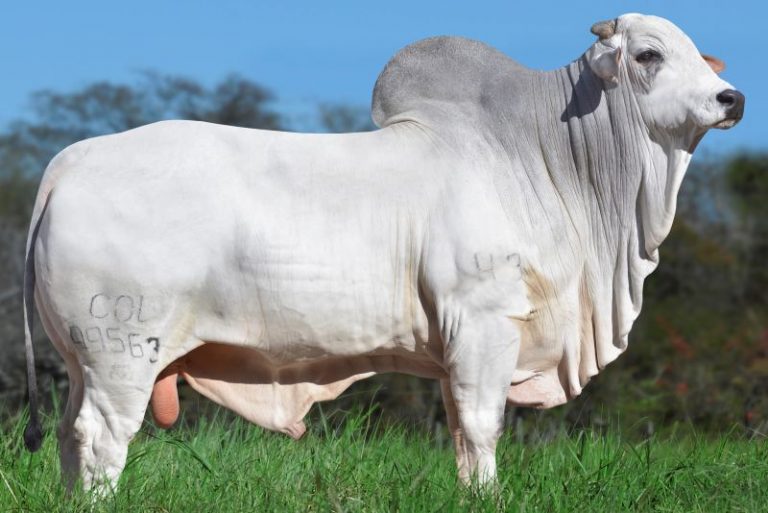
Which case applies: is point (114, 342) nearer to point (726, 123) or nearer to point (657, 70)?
point (657, 70)

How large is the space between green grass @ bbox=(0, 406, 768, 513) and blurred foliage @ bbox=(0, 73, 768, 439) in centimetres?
427

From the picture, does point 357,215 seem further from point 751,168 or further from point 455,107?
point 751,168

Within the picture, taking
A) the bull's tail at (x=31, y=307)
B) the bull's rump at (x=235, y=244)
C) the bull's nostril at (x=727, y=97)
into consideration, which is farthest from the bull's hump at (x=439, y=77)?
the bull's tail at (x=31, y=307)

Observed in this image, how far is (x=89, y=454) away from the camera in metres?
3.84

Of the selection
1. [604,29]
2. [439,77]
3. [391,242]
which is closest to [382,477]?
[391,242]

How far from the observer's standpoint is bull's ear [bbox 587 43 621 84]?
413cm

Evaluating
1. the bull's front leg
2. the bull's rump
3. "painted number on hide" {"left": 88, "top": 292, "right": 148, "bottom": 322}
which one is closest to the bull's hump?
the bull's rump

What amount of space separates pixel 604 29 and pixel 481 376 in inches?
53.1

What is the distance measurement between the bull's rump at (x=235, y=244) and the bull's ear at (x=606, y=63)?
865 mm

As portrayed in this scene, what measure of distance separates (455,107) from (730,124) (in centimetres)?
99

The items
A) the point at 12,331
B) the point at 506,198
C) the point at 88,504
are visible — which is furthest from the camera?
the point at 12,331

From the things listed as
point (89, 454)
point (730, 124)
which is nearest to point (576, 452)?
point (730, 124)

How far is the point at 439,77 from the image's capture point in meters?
4.32

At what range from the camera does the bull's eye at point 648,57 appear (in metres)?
4.15
